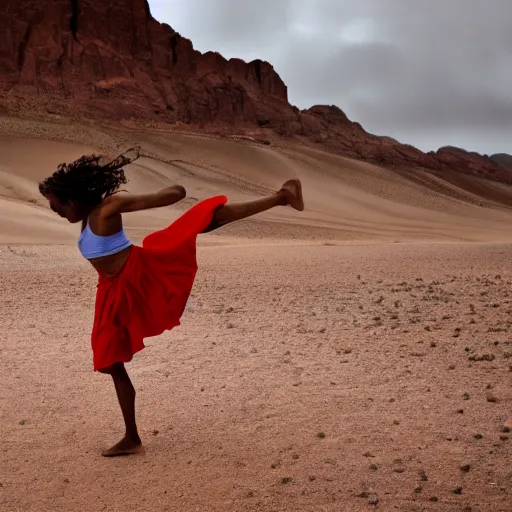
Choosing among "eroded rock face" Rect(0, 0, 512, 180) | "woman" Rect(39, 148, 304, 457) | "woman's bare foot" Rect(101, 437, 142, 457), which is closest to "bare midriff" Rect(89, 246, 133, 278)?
"woman" Rect(39, 148, 304, 457)

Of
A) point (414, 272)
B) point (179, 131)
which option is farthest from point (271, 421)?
point (179, 131)

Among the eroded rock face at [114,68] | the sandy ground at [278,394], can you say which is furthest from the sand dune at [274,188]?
the eroded rock face at [114,68]

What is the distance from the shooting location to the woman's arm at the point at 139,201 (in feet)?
16.1

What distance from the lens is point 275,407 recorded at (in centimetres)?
613

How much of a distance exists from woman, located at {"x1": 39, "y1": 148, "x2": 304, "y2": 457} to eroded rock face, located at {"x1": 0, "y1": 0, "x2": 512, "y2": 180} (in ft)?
243

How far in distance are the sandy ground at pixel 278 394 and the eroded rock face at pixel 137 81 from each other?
67.8 meters

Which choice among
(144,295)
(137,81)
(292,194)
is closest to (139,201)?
(144,295)

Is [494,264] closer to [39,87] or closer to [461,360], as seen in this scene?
[461,360]

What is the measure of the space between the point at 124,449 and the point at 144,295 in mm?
1041

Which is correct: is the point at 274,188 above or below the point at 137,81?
below

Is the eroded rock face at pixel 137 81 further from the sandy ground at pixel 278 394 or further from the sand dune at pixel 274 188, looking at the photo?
the sandy ground at pixel 278 394

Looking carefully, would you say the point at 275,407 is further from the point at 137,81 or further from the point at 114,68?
the point at 114,68

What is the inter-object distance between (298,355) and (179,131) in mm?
71654

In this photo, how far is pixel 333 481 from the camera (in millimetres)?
4641
